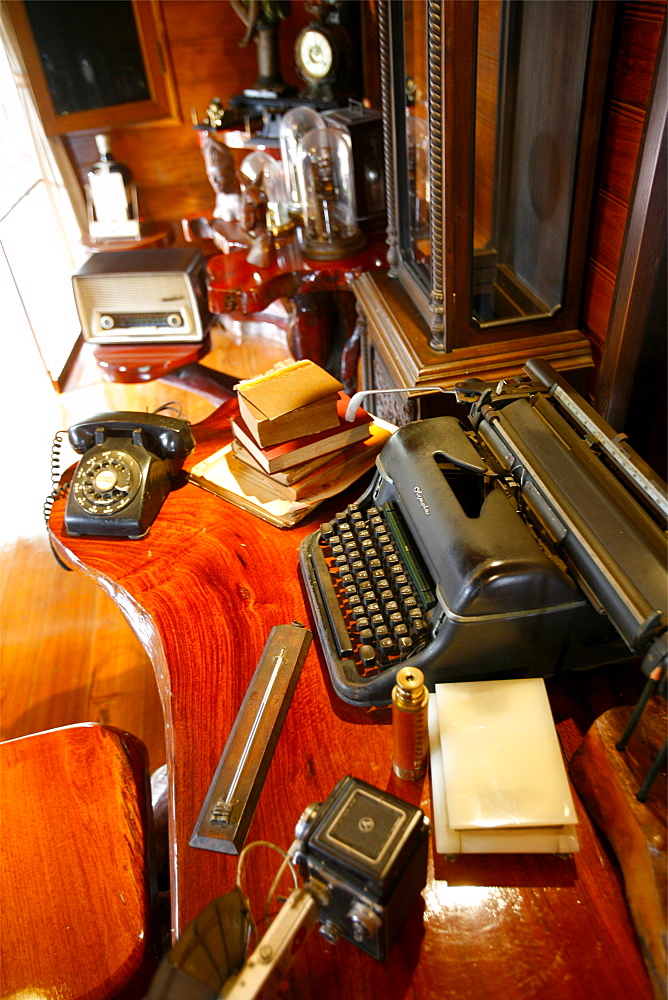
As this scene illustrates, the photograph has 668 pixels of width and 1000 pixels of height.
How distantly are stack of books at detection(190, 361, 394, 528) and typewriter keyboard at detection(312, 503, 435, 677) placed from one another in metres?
0.15

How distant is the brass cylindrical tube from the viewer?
84 cm

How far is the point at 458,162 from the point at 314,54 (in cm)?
184

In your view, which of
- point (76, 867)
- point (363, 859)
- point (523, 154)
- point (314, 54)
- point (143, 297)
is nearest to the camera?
point (363, 859)

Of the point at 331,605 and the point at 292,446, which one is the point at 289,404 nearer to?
the point at 292,446

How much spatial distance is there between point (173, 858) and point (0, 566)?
2005mm

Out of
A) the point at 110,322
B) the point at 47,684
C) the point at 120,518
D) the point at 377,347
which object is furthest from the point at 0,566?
the point at 377,347

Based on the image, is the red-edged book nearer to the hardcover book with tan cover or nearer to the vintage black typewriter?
the hardcover book with tan cover

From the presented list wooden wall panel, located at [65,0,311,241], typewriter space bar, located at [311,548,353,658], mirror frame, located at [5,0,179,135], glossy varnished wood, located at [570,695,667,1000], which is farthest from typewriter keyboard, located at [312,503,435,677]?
mirror frame, located at [5,0,179,135]

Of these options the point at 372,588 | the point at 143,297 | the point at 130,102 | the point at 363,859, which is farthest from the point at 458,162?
the point at 130,102

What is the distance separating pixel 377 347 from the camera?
189 cm

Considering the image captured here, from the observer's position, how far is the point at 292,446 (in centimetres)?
137

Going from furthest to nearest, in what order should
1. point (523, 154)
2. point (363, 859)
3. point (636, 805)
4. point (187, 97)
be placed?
point (187, 97) < point (523, 154) < point (636, 805) < point (363, 859)

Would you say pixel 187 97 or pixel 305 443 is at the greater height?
pixel 187 97

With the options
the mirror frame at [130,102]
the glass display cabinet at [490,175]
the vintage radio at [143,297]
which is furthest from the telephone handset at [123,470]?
the mirror frame at [130,102]
